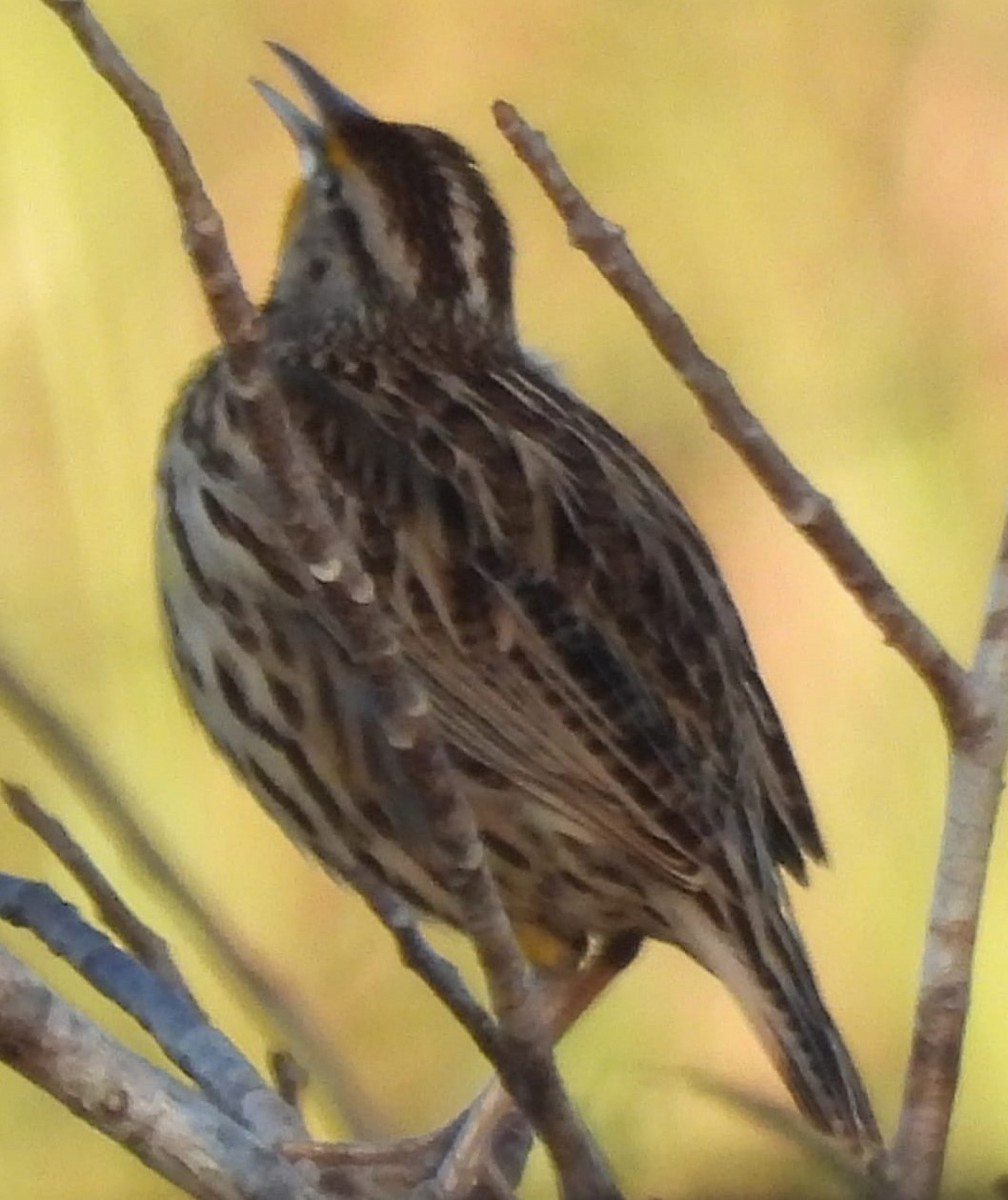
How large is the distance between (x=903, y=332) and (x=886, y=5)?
0.28m

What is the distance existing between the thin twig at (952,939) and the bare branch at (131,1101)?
27 centimetres

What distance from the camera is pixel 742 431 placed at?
87 centimetres

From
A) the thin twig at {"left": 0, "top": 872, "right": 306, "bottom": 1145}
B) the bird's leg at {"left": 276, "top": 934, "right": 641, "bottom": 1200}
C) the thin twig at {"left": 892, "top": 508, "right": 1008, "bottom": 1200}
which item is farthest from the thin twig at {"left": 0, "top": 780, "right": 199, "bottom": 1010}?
the thin twig at {"left": 892, "top": 508, "right": 1008, "bottom": 1200}

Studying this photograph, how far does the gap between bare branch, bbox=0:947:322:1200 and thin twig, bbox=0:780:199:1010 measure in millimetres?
217

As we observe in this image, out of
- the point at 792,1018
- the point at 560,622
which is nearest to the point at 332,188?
the point at 560,622

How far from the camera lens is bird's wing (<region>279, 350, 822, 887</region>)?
3.40 ft

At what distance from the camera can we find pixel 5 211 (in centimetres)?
165

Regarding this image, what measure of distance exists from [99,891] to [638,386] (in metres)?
0.75

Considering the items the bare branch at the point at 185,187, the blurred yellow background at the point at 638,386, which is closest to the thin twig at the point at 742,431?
the bare branch at the point at 185,187

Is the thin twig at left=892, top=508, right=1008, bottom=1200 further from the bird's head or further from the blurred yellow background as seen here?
the blurred yellow background

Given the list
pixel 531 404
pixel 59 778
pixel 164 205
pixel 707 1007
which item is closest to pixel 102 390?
pixel 164 205

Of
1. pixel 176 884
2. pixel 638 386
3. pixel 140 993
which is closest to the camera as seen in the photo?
pixel 140 993

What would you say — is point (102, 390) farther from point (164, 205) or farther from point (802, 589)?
point (802, 589)

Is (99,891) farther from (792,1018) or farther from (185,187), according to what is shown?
(185,187)
